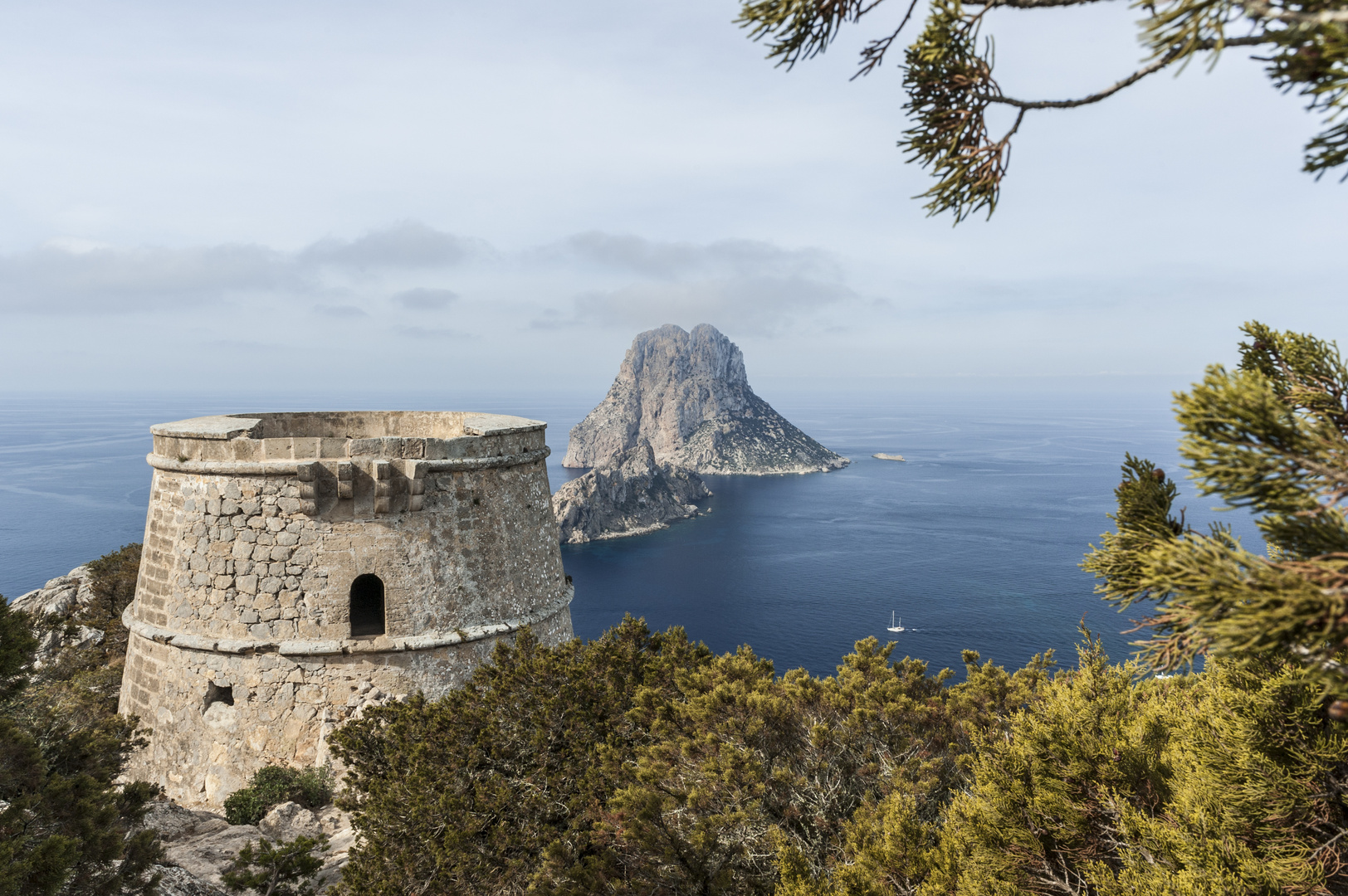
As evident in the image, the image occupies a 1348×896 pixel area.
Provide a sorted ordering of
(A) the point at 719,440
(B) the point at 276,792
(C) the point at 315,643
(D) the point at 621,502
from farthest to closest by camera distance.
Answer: (A) the point at 719,440
(D) the point at 621,502
(C) the point at 315,643
(B) the point at 276,792

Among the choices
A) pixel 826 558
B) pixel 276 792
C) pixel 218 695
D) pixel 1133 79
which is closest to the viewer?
pixel 1133 79

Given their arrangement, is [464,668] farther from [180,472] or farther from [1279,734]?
[1279,734]

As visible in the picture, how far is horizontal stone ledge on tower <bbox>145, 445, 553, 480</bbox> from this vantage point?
11195mm

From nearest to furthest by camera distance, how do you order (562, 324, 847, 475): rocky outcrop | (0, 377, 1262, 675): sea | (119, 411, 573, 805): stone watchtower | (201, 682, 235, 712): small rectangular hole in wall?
(119, 411, 573, 805): stone watchtower, (201, 682, 235, 712): small rectangular hole in wall, (0, 377, 1262, 675): sea, (562, 324, 847, 475): rocky outcrop

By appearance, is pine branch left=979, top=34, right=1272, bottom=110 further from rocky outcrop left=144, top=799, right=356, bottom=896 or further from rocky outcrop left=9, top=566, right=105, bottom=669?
rocky outcrop left=9, top=566, right=105, bottom=669

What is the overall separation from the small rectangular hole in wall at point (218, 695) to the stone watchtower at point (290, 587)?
0.03 meters

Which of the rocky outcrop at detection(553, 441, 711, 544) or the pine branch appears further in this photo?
the rocky outcrop at detection(553, 441, 711, 544)

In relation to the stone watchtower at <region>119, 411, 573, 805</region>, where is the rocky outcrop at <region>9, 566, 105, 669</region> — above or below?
below

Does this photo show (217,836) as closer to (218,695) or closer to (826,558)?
(218,695)

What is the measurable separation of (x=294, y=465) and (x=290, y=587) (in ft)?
6.44

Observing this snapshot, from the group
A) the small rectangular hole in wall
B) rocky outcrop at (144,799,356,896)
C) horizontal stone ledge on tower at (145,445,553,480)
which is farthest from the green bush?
horizontal stone ledge on tower at (145,445,553,480)

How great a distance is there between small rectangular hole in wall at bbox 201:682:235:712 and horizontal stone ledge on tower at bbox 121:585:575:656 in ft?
2.25

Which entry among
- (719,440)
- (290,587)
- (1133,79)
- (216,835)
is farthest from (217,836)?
(719,440)

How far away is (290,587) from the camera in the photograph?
11.4m
